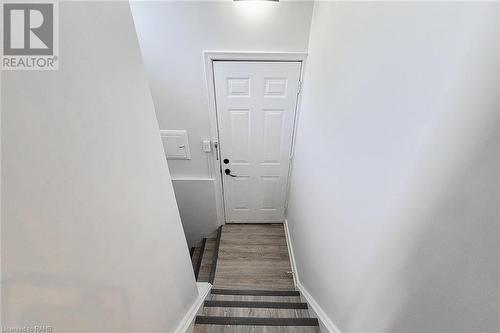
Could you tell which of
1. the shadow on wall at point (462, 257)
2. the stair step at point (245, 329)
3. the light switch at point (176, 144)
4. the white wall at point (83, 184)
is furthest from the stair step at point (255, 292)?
the shadow on wall at point (462, 257)

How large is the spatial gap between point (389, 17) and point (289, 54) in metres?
1.34

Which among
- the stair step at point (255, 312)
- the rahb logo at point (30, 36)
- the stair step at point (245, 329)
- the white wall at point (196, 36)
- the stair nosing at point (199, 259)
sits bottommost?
the stair nosing at point (199, 259)

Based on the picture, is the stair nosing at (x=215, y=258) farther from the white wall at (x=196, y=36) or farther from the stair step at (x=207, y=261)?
the white wall at (x=196, y=36)

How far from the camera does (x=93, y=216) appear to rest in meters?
0.65

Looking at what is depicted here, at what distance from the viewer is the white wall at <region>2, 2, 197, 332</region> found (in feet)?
1.52

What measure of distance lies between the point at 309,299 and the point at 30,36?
86.3 inches

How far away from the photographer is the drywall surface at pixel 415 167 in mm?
461

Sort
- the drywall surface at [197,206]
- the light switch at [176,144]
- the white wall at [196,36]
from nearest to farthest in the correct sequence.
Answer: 1. the white wall at [196,36]
2. the light switch at [176,144]
3. the drywall surface at [197,206]

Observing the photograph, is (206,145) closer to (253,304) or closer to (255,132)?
(255,132)

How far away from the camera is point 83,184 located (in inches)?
24.3

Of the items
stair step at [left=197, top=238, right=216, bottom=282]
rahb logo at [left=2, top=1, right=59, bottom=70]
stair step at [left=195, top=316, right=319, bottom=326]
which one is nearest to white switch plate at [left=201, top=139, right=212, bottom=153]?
stair step at [left=197, top=238, right=216, bottom=282]

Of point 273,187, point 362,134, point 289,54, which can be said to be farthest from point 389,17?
point 273,187

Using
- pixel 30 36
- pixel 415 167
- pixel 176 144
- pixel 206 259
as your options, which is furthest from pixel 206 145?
pixel 415 167

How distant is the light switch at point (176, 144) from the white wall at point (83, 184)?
4.81 feet
